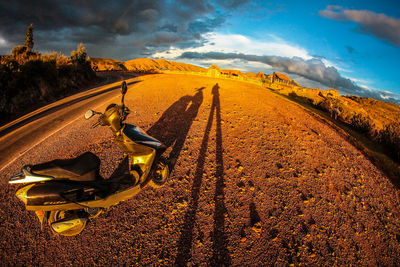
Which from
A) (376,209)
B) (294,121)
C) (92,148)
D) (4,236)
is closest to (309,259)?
(376,209)

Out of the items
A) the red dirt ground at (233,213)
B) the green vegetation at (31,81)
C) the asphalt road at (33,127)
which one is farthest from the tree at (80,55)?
the red dirt ground at (233,213)

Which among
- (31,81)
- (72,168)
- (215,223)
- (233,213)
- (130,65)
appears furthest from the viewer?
(130,65)

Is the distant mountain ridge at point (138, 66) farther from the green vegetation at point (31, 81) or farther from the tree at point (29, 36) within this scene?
the green vegetation at point (31, 81)

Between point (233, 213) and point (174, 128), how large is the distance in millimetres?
3991

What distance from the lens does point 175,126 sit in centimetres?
645

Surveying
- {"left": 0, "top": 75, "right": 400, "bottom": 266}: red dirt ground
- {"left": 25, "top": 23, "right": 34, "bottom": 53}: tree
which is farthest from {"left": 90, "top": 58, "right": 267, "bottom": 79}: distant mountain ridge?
{"left": 0, "top": 75, "right": 400, "bottom": 266}: red dirt ground

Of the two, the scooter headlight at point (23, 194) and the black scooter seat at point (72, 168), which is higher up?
the black scooter seat at point (72, 168)

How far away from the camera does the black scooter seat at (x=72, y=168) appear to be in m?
2.15

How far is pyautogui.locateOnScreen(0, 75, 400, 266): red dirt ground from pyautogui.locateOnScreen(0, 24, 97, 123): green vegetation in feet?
21.5

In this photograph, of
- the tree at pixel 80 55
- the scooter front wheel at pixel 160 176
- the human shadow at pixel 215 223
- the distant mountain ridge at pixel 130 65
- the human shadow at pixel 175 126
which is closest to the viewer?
the human shadow at pixel 215 223

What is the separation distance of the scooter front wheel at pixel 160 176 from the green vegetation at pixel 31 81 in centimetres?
943

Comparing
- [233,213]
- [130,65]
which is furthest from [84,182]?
[130,65]

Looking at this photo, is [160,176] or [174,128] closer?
[160,176]

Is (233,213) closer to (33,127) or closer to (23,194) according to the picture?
(23,194)
